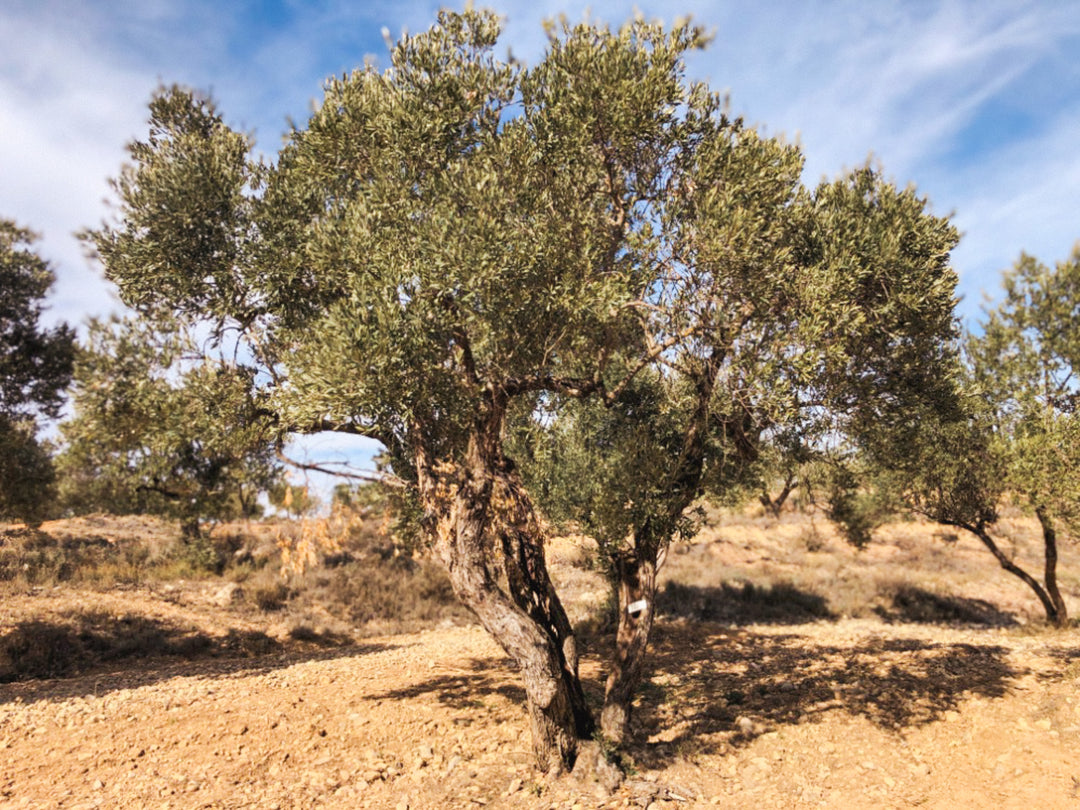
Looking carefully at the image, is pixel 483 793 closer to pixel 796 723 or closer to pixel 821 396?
pixel 796 723

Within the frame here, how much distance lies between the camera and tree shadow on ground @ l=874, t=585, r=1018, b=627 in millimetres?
25797

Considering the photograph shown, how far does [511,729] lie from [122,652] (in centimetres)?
1266

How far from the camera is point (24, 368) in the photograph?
1625cm

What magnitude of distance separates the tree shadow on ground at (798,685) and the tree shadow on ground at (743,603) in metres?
5.90

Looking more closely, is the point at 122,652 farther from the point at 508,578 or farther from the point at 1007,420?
the point at 1007,420

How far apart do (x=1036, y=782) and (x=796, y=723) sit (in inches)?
141

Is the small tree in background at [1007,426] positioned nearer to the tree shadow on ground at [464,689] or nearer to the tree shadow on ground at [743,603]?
the tree shadow on ground at [743,603]

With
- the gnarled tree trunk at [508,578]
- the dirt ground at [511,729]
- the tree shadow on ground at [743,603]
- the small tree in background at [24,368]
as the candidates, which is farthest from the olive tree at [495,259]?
the tree shadow on ground at [743,603]

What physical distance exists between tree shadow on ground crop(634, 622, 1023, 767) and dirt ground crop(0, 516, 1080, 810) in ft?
0.21

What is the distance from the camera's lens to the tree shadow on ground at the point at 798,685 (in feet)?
39.1

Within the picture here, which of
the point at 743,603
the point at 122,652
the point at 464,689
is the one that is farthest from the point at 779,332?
the point at 743,603

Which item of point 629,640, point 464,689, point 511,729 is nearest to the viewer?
point 629,640

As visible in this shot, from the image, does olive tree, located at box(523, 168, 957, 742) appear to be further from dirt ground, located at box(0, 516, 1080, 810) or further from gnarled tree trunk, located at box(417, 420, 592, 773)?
dirt ground, located at box(0, 516, 1080, 810)

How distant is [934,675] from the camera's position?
47.3 ft
